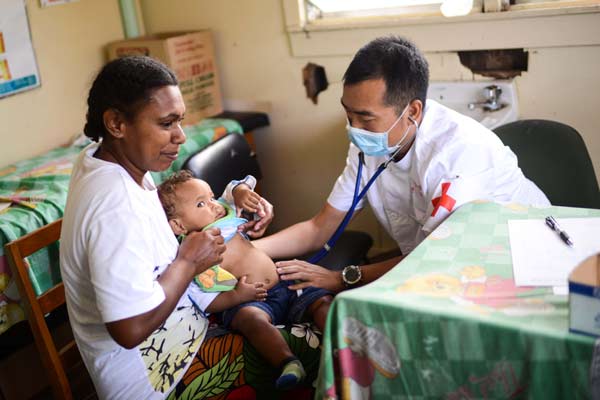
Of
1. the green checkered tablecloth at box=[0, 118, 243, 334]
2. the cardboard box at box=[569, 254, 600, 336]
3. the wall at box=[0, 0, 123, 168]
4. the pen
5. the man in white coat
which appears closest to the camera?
the cardboard box at box=[569, 254, 600, 336]

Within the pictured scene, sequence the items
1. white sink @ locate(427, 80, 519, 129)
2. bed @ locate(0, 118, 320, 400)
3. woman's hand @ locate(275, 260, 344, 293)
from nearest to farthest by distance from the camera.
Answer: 1. bed @ locate(0, 118, 320, 400)
2. woman's hand @ locate(275, 260, 344, 293)
3. white sink @ locate(427, 80, 519, 129)

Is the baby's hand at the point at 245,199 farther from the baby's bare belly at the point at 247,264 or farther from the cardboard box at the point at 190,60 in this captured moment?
the cardboard box at the point at 190,60

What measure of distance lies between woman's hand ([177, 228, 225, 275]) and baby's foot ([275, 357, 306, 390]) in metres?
0.31

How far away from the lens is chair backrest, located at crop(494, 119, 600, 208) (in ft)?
6.06

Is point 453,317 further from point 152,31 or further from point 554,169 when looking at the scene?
point 152,31

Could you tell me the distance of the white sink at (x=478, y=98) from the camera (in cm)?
236

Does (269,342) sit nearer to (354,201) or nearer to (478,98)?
(354,201)

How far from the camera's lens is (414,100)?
1702 mm

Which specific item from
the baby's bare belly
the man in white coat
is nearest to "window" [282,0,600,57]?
the man in white coat

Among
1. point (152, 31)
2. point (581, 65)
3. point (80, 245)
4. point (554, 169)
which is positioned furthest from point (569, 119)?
point (152, 31)

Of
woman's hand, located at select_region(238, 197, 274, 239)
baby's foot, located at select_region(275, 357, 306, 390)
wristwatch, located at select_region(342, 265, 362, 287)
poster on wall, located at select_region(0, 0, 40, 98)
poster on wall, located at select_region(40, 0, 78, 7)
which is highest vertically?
poster on wall, located at select_region(40, 0, 78, 7)

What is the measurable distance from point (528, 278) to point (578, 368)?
0.76ft

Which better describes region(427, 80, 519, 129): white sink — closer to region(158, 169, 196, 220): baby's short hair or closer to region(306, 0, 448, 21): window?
region(306, 0, 448, 21): window

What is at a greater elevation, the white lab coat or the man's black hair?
the man's black hair
